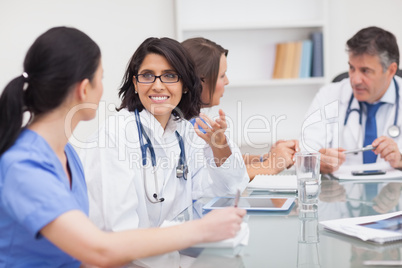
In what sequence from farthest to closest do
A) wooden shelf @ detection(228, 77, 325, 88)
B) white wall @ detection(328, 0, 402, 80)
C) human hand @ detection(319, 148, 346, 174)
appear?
white wall @ detection(328, 0, 402, 80) → wooden shelf @ detection(228, 77, 325, 88) → human hand @ detection(319, 148, 346, 174)

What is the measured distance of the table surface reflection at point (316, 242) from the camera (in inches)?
41.3

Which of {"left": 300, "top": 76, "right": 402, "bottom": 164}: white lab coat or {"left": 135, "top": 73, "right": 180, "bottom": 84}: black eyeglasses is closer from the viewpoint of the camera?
{"left": 135, "top": 73, "right": 180, "bottom": 84}: black eyeglasses

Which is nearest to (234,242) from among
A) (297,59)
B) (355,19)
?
(297,59)

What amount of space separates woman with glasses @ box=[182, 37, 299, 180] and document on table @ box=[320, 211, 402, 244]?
2.77 ft

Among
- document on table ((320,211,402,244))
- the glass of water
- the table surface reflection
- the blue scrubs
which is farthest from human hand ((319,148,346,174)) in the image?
the blue scrubs

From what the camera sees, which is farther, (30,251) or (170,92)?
(170,92)

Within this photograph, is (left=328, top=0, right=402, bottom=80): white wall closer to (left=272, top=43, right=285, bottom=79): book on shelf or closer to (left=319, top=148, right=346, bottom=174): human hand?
(left=272, top=43, right=285, bottom=79): book on shelf

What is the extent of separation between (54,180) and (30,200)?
0.21 ft

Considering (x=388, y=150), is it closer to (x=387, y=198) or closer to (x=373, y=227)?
(x=387, y=198)

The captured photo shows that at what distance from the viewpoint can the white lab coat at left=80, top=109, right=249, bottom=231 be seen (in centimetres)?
147

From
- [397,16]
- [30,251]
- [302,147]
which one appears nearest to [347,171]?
[302,147]

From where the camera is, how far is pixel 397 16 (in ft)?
12.1

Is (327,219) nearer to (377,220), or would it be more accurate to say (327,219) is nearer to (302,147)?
(377,220)

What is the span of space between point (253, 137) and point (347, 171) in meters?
1.49
